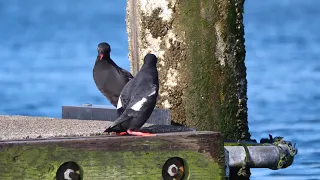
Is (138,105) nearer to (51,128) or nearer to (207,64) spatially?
(51,128)

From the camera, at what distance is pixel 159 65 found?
5812mm

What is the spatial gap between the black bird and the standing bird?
1.44 feet

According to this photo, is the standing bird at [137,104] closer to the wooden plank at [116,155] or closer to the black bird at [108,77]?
the wooden plank at [116,155]

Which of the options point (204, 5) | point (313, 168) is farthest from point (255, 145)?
point (313, 168)

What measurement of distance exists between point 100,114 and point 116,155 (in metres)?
1.01

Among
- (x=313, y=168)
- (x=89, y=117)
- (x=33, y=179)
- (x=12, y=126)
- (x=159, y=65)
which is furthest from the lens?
(x=313, y=168)

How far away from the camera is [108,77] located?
5.13 metres

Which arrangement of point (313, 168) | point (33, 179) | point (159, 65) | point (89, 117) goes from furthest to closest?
point (313, 168)
point (159, 65)
point (89, 117)
point (33, 179)

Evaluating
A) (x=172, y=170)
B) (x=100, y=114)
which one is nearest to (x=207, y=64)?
Result: (x=100, y=114)

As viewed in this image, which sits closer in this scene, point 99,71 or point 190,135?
point 190,135

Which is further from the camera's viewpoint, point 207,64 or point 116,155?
point 207,64

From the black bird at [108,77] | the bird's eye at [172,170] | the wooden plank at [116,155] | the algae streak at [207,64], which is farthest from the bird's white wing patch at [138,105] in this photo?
the algae streak at [207,64]

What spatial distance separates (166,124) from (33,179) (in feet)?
3.35

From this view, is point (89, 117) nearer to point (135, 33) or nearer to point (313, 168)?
point (135, 33)
